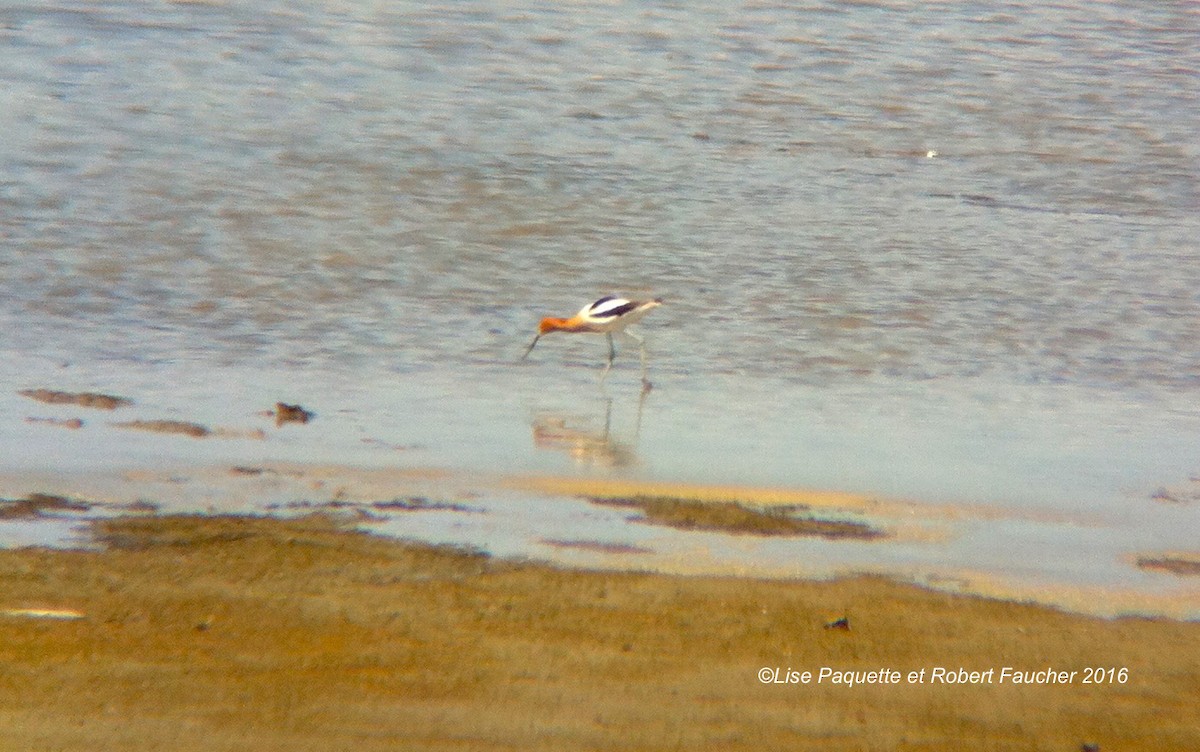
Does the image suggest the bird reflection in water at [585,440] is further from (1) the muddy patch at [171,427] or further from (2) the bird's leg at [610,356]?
(1) the muddy patch at [171,427]

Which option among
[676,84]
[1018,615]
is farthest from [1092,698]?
[676,84]

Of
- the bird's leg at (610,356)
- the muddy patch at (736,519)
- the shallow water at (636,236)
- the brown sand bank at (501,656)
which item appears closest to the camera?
the brown sand bank at (501,656)

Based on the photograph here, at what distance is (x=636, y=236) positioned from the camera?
8820 millimetres

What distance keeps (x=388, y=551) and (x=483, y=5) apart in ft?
32.3

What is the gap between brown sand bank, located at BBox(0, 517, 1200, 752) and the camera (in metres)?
3.16

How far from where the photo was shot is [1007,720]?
3.37 m

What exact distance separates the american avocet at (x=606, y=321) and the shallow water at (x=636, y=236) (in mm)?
90

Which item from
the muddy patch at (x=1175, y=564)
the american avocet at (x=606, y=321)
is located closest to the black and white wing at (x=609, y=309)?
the american avocet at (x=606, y=321)

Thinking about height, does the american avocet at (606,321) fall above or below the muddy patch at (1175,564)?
below

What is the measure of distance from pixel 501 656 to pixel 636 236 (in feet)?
18.0

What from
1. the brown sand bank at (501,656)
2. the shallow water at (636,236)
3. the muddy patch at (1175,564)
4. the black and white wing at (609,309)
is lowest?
the shallow water at (636,236)

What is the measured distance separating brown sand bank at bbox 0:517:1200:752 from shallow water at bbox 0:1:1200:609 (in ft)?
3.16

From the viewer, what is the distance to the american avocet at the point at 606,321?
22.6ft

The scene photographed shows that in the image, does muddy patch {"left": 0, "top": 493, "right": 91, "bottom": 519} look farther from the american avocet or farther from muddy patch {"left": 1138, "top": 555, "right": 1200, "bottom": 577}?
muddy patch {"left": 1138, "top": 555, "right": 1200, "bottom": 577}
